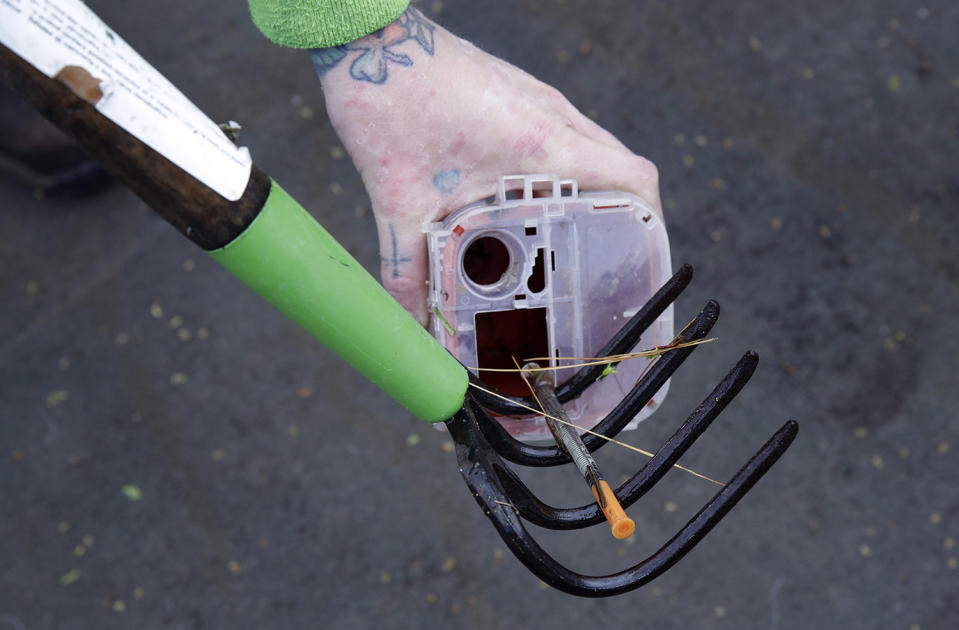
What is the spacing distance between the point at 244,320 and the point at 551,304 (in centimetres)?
170

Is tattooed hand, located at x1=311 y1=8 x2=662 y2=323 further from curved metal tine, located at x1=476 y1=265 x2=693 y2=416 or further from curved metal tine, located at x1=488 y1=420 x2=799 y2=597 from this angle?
curved metal tine, located at x1=488 y1=420 x2=799 y2=597

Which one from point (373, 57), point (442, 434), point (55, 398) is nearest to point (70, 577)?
point (55, 398)

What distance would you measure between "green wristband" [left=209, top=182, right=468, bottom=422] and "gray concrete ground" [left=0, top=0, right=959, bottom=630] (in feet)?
5.36

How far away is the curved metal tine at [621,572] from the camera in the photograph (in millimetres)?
1351

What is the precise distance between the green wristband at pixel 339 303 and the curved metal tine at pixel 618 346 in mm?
169

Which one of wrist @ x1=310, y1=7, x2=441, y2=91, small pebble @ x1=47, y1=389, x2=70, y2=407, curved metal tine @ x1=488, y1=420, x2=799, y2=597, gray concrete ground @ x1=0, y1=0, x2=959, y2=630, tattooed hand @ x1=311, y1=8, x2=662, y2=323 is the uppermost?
wrist @ x1=310, y1=7, x2=441, y2=91

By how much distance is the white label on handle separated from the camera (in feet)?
3.38

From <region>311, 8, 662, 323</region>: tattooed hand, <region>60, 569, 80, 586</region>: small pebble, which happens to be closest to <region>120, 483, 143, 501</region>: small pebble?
<region>60, 569, 80, 586</region>: small pebble

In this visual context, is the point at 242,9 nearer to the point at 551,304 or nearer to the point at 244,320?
the point at 244,320

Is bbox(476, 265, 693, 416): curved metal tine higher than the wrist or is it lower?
lower

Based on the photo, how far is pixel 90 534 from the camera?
2957mm

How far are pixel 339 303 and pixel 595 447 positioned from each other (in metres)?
0.68

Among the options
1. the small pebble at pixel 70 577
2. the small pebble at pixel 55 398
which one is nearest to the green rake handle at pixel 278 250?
the small pebble at pixel 55 398

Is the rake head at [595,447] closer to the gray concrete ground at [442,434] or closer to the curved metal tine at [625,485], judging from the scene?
the curved metal tine at [625,485]
